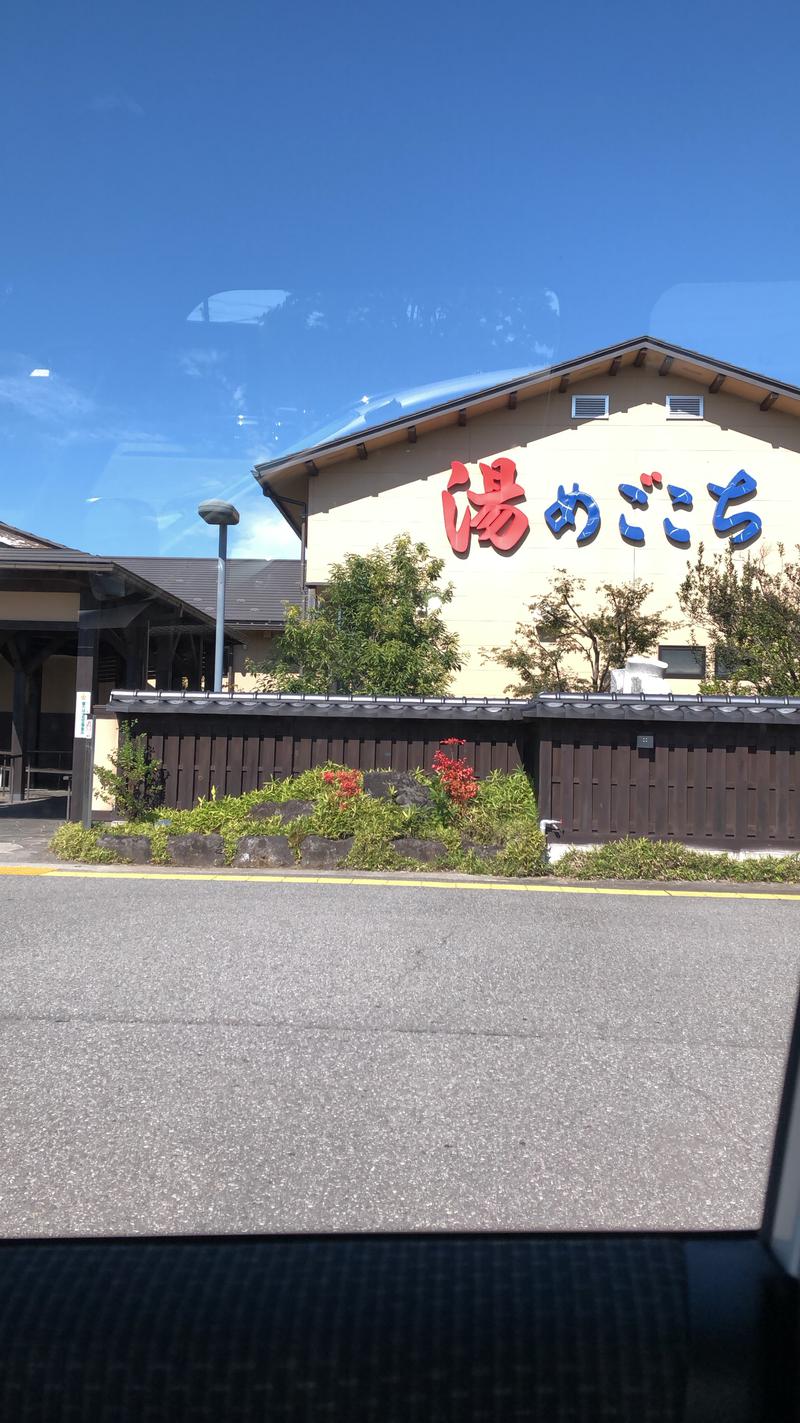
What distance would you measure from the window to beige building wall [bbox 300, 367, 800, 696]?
67 centimetres

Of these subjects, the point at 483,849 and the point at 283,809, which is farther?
the point at 283,809

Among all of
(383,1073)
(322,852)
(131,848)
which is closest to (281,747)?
(322,852)

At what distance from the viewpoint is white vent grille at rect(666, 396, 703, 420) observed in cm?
1802

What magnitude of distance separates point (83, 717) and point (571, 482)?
10.0m

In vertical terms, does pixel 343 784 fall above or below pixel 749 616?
below

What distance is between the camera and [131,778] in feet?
39.4

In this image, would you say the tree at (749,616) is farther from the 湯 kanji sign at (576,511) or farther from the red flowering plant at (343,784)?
the red flowering plant at (343,784)

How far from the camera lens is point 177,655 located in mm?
20719

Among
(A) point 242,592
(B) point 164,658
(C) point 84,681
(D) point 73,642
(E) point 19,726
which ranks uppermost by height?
(A) point 242,592

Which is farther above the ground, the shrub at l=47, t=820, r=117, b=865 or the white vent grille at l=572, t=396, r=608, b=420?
the white vent grille at l=572, t=396, r=608, b=420

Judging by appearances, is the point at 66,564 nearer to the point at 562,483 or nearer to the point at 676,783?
the point at 676,783

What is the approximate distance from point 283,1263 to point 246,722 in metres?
→ 11.6

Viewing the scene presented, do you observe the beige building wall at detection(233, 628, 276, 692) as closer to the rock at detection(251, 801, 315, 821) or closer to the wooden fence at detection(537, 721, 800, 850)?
the rock at detection(251, 801, 315, 821)

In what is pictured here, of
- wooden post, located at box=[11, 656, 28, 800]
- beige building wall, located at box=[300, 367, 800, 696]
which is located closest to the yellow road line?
beige building wall, located at box=[300, 367, 800, 696]
